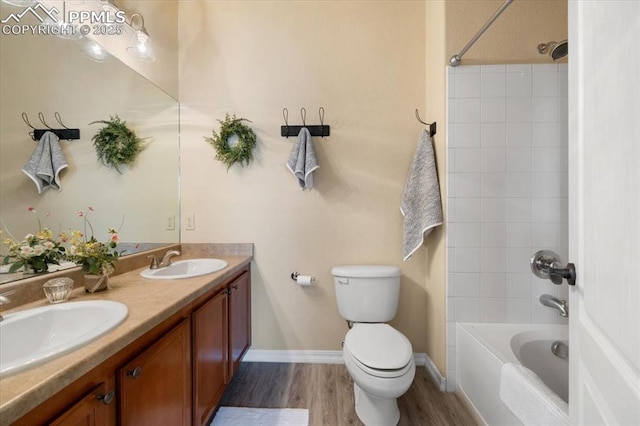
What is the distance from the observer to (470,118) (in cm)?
156

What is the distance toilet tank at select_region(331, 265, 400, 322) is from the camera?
5.54 feet

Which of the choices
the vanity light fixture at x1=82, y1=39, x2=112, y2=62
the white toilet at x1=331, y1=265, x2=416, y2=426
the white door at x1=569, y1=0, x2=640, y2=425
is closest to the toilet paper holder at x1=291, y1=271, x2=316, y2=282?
the white toilet at x1=331, y1=265, x2=416, y2=426

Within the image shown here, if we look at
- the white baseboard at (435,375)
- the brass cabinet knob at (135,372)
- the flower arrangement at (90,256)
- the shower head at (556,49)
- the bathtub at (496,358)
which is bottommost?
the white baseboard at (435,375)

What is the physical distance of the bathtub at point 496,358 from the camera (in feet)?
4.12

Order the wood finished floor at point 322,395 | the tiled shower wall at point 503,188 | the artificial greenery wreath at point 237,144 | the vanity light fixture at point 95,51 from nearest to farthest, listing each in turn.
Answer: the vanity light fixture at point 95,51 → the wood finished floor at point 322,395 → the tiled shower wall at point 503,188 → the artificial greenery wreath at point 237,144

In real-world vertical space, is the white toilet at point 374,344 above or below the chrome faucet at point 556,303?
below

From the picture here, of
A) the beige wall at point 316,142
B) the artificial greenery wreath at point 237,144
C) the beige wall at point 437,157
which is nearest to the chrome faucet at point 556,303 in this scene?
the beige wall at point 437,157

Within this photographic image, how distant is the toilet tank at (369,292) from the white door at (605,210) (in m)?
1.06

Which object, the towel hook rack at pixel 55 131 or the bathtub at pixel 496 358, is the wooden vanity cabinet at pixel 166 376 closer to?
the towel hook rack at pixel 55 131

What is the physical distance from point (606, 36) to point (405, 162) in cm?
139

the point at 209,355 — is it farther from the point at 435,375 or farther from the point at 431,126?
the point at 431,126

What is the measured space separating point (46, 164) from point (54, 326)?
0.70m

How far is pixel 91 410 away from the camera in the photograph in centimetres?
65

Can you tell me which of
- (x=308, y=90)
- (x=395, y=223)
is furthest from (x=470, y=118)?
(x=308, y=90)
